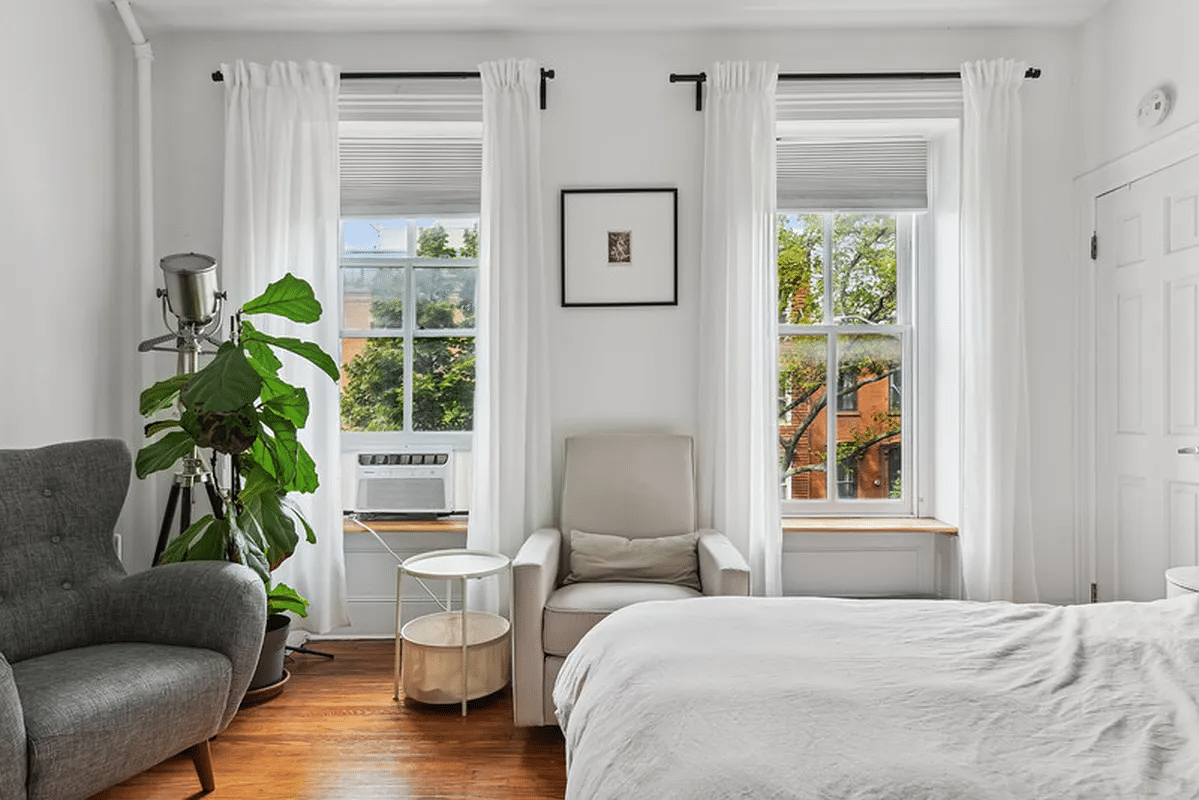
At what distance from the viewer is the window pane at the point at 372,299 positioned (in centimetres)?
370

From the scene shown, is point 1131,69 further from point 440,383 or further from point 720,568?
point 440,383

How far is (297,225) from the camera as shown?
329 centimetres

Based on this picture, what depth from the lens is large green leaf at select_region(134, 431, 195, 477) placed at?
2625 millimetres

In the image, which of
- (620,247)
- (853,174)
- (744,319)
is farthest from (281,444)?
(853,174)

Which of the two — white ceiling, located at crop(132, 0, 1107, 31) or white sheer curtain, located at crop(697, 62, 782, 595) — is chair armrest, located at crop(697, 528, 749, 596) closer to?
white sheer curtain, located at crop(697, 62, 782, 595)

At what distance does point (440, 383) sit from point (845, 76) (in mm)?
2225

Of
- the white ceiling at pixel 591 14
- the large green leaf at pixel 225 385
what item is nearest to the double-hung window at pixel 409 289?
the white ceiling at pixel 591 14

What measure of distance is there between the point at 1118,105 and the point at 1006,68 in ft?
1.47

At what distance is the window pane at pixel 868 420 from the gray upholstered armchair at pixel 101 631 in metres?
2.57

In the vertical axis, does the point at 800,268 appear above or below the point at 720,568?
above

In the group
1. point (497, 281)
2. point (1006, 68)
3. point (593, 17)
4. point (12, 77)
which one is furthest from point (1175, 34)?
point (12, 77)

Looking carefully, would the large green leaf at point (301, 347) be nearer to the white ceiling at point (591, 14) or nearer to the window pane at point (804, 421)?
the white ceiling at point (591, 14)

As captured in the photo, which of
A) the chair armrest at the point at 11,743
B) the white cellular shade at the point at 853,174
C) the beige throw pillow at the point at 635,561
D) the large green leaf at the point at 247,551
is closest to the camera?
the chair armrest at the point at 11,743

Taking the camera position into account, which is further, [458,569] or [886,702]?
[458,569]
